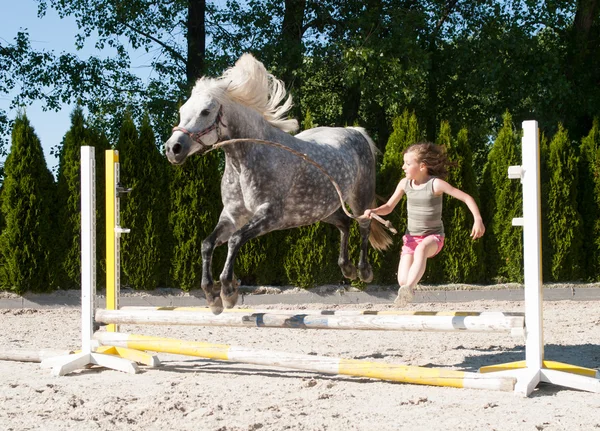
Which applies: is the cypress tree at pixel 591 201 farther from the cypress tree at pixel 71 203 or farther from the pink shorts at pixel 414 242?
the cypress tree at pixel 71 203

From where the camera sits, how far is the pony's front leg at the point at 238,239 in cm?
439

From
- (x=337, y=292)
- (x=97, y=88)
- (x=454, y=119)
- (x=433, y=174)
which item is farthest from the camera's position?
(x=97, y=88)

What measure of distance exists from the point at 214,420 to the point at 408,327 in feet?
4.45

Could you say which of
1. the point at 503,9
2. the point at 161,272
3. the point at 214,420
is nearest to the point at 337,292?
the point at 161,272

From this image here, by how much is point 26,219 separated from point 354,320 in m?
6.90

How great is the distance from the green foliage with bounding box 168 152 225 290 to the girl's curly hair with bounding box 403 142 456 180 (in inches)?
214

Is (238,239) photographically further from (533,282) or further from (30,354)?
(30,354)

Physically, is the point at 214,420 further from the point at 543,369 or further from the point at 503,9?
the point at 503,9

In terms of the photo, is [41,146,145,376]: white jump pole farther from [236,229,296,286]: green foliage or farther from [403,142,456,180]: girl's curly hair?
[236,229,296,286]: green foliage

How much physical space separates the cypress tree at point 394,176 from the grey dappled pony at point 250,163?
5056 millimetres

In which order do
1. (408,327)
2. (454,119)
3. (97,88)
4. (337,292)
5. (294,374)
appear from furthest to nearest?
1. (97,88)
2. (454,119)
3. (337,292)
4. (294,374)
5. (408,327)

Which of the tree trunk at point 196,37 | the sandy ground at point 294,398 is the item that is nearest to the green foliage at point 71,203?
the sandy ground at point 294,398

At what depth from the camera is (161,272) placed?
10.3 m

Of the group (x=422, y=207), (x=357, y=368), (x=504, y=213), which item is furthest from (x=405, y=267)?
(x=504, y=213)
